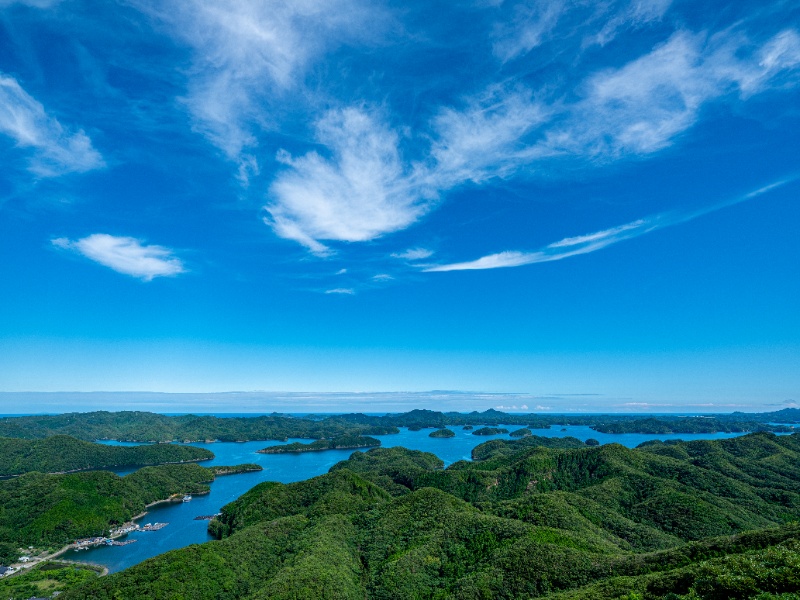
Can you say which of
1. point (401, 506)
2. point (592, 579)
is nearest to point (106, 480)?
point (401, 506)

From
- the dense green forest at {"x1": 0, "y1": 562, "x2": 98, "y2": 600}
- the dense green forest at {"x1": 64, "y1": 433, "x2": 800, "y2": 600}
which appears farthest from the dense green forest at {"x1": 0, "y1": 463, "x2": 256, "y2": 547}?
the dense green forest at {"x1": 64, "y1": 433, "x2": 800, "y2": 600}

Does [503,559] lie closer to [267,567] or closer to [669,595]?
[669,595]

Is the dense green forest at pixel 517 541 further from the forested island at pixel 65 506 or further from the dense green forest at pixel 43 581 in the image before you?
the forested island at pixel 65 506

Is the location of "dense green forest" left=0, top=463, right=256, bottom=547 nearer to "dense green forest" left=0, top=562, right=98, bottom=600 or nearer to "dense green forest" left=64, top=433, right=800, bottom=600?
"dense green forest" left=0, top=562, right=98, bottom=600

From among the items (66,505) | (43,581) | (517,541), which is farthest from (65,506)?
(517,541)

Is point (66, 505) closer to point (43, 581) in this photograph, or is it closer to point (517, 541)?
point (43, 581)

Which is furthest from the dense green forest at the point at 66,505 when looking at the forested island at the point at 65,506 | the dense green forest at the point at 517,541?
the dense green forest at the point at 517,541
